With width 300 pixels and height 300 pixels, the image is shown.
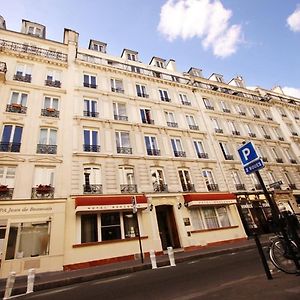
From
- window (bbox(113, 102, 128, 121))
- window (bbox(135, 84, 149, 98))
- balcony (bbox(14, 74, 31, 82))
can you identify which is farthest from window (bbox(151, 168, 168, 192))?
balcony (bbox(14, 74, 31, 82))

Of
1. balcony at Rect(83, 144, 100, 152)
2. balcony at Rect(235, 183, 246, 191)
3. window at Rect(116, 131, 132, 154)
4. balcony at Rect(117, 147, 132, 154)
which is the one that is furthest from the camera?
balcony at Rect(235, 183, 246, 191)

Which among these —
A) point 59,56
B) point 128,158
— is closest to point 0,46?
point 59,56

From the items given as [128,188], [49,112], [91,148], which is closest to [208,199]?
[128,188]

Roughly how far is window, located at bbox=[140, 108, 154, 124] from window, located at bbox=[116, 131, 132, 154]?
241 centimetres

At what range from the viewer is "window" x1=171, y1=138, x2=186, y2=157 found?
1787cm

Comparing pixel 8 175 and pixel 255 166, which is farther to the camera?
pixel 8 175

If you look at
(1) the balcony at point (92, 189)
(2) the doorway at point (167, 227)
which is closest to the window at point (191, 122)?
(2) the doorway at point (167, 227)

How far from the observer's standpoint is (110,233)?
42.2 ft

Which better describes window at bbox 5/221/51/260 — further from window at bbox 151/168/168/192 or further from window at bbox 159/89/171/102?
window at bbox 159/89/171/102

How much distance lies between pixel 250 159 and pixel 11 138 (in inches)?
538

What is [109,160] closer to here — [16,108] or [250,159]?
[16,108]

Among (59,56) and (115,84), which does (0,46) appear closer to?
(59,56)

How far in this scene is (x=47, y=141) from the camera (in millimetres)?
14094

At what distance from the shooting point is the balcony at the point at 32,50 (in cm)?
1680
